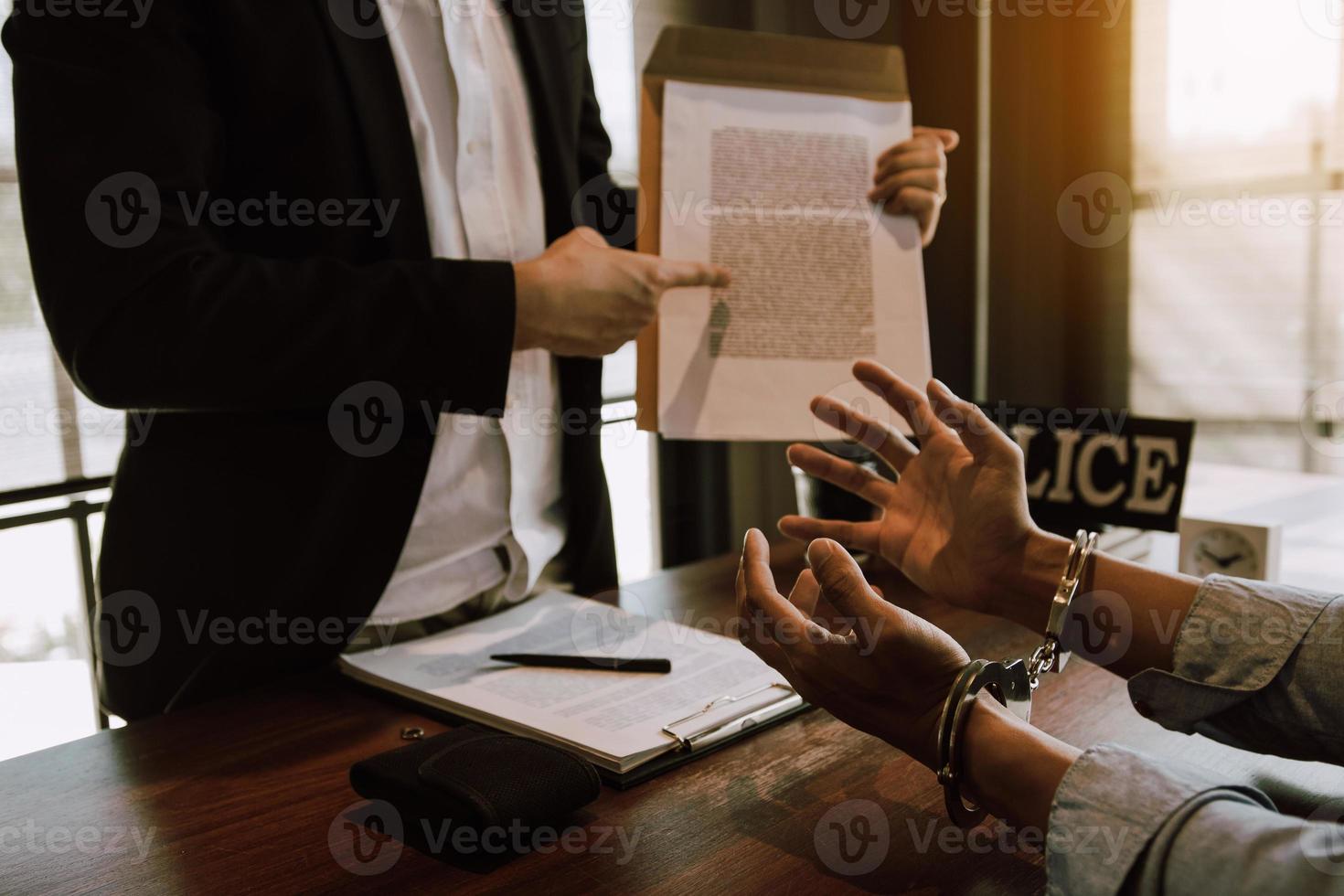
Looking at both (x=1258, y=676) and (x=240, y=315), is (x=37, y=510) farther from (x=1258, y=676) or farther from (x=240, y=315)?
(x=1258, y=676)

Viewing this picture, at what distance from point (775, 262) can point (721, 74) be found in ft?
0.76

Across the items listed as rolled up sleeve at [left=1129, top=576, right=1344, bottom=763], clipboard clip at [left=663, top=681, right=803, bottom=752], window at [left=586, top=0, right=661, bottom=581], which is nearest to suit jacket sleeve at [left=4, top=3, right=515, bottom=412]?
clipboard clip at [left=663, top=681, right=803, bottom=752]

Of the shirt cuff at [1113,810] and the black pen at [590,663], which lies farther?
the black pen at [590,663]

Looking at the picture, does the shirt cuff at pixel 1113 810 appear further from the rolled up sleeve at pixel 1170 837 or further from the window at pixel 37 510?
the window at pixel 37 510

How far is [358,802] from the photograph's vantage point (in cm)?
74

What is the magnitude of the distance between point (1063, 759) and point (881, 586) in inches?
25.3

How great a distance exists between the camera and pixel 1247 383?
196cm

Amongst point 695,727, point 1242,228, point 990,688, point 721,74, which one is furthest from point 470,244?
point 1242,228

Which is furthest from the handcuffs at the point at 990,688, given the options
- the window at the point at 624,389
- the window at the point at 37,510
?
the window at the point at 37,510

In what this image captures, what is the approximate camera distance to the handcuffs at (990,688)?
2.06 ft

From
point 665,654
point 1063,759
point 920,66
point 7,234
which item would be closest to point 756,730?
point 665,654

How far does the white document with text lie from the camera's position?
1.16m

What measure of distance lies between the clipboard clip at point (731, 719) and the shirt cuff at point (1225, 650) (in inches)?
11.0

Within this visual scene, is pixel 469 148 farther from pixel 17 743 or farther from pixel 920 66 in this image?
pixel 920 66
